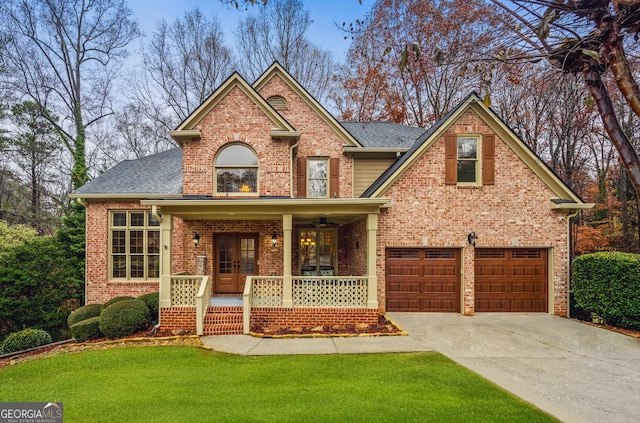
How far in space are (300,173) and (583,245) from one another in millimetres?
16051

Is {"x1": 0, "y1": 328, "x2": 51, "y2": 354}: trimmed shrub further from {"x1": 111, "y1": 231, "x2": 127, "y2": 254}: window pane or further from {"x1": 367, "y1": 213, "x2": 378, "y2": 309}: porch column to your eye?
{"x1": 367, "y1": 213, "x2": 378, "y2": 309}: porch column

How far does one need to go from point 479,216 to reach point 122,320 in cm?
Answer: 1102

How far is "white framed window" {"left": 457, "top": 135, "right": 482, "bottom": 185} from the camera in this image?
35.9ft

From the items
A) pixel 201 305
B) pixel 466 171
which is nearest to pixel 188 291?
pixel 201 305

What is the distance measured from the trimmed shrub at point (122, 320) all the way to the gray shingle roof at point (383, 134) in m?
9.87

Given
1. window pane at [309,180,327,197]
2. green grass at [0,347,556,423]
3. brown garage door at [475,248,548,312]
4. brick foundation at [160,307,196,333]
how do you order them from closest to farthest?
green grass at [0,347,556,423]
brick foundation at [160,307,196,333]
brown garage door at [475,248,548,312]
window pane at [309,180,327,197]

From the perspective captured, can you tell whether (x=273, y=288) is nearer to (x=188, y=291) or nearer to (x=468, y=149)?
(x=188, y=291)

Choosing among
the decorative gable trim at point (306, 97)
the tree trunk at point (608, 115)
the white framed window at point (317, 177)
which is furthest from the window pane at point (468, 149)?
the tree trunk at point (608, 115)

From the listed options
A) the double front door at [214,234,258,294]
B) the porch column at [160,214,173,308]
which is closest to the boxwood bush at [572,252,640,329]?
the double front door at [214,234,258,294]

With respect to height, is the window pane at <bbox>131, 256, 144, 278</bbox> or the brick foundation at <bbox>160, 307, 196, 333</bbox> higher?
the window pane at <bbox>131, 256, 144, 278</bbox>

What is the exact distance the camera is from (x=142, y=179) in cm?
1319

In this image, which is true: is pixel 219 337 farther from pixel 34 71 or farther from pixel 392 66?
pixel 34 71

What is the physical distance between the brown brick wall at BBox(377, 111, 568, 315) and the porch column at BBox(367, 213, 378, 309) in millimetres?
1035

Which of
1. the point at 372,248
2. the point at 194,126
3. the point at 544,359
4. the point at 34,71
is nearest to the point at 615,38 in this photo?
the point at 544,359
